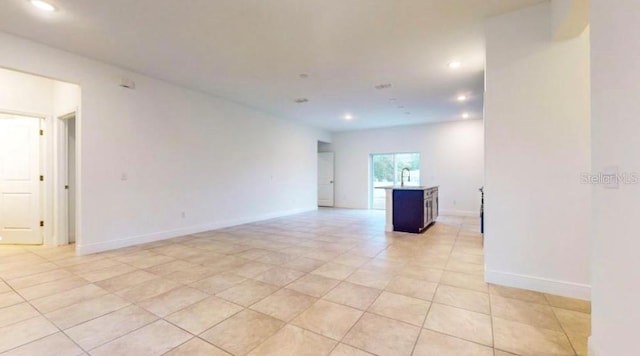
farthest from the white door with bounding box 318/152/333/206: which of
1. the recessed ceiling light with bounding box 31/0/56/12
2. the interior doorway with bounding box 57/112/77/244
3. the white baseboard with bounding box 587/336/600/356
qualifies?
the white baseboard with bounding box 587/336/600/356

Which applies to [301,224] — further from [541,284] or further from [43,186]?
[43,186]

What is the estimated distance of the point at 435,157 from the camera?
8523 millimetres

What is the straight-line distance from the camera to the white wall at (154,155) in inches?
157

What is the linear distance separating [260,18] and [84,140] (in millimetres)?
3232

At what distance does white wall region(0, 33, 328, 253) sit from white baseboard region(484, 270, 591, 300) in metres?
5.09

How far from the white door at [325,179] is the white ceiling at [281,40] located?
16.0 ft

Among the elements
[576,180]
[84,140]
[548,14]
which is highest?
[548,14]

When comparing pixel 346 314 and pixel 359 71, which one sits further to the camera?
pixel 359 71

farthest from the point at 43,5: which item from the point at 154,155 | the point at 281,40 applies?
the point at 154,155

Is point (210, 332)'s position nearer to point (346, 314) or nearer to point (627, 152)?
point (346, 314)

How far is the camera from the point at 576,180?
256cm

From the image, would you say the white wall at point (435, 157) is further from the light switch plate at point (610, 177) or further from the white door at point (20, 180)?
the white door at point (20, 180)

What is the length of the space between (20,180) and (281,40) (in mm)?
5232

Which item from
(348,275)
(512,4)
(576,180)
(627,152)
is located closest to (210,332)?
(348,275)
